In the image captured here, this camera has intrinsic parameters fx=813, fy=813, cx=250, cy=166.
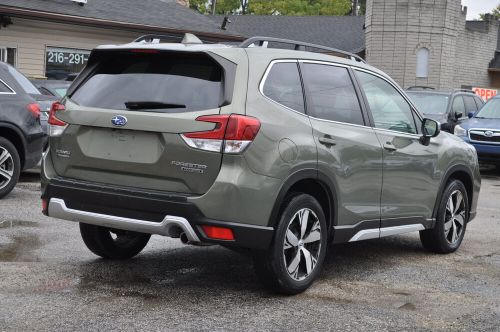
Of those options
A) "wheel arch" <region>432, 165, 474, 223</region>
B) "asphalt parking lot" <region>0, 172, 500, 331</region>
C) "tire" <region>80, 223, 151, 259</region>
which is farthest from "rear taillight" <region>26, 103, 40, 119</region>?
"wheel arch" <region>432, 165, 474, 223</region>

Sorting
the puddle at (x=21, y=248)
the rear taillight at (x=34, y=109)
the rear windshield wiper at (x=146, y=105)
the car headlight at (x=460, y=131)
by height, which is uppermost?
the rear windshield wiper at (x=146, y=105)

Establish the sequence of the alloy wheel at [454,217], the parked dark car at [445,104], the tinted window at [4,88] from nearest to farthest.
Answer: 1. the alloy wheel at [454,217]
2. the tinted window at [4,88]
3. the parked dark car at [445,104]

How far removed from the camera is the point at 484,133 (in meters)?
17.1

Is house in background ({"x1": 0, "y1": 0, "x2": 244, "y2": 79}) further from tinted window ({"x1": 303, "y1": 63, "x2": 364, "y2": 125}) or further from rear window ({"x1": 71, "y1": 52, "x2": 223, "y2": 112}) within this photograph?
tinted window ({"x1": 303, "y1": 63, "x2": 364, "y2": 125})

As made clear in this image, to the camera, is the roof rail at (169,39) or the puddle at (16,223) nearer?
the roof rail at (169,39)

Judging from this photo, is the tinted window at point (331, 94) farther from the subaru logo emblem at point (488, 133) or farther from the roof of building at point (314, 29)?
the roof of building at point (314, 29)

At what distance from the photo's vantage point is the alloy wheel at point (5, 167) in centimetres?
985

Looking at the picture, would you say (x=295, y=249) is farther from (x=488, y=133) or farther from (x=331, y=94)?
(x=488, y=133)

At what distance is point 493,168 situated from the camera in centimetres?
1944

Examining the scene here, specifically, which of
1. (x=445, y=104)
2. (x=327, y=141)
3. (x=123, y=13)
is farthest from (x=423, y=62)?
(x=327, y=141)

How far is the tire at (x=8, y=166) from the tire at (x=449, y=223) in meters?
5.04

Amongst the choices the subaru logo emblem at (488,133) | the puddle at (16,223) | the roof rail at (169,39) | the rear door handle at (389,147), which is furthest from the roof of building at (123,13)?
the rear door handle at (389,147)

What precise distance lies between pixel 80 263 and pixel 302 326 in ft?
7.48

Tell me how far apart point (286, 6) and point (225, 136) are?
5697 cm
